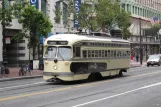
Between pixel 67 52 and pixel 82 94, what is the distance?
5610mm

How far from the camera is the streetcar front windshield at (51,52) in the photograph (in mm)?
22797

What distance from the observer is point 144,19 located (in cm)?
9138

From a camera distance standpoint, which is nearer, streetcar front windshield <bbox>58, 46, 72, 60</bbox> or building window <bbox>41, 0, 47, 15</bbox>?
streetcar front windshield <bbox>58, 46, 72, 60</bbox>

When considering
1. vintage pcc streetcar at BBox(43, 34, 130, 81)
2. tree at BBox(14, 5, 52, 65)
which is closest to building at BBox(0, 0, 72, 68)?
tree at BBox(14, 5, 52, 65)

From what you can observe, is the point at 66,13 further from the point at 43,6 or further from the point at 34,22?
the point at 34,22

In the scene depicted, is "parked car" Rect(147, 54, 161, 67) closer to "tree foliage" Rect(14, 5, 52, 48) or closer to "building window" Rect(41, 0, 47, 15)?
"building window" Rect(41, 0, 47, 15)

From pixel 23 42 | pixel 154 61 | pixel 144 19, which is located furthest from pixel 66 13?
pixel 144 19

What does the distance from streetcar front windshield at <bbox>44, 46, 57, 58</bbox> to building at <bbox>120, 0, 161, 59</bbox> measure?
5524 cm

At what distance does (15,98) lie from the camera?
52.6ft

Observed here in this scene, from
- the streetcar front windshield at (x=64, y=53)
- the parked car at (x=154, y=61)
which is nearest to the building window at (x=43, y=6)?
the parked car at (x=154, y=61)

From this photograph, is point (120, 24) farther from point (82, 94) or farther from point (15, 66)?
point (82, 94)

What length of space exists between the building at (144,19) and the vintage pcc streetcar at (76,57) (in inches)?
2034

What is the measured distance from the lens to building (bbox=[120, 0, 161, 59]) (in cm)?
8281

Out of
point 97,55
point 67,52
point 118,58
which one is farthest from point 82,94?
point 118,58
